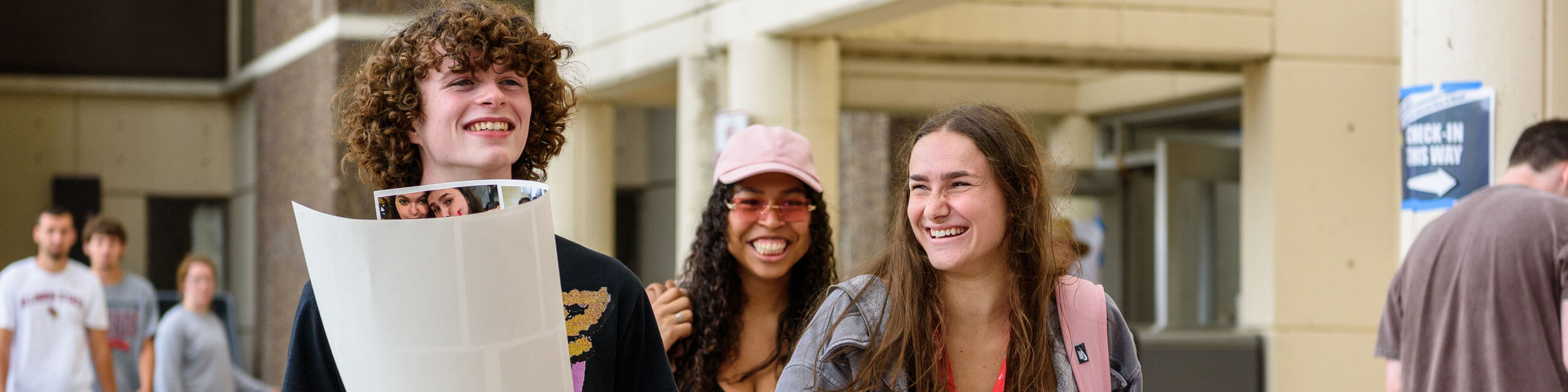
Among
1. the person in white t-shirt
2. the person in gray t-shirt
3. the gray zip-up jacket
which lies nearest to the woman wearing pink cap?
the gray zip-up jacket

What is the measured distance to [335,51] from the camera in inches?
466

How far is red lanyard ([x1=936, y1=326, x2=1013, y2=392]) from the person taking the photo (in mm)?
2326

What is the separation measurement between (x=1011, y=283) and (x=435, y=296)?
3.98 ft

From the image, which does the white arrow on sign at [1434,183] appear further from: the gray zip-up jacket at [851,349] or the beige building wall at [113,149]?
the beige building wall at [113,149]

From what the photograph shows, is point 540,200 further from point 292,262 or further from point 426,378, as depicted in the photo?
point 292,262

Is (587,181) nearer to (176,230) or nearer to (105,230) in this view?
(105,230)

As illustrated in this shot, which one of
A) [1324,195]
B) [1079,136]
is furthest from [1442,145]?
[1079,136]

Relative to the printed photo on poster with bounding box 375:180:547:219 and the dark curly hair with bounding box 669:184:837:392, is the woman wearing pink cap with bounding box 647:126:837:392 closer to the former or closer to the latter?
the dark curly hair with bounding box 669:184:837:392

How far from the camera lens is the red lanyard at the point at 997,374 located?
233 centimetres

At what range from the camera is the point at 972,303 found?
241 cm

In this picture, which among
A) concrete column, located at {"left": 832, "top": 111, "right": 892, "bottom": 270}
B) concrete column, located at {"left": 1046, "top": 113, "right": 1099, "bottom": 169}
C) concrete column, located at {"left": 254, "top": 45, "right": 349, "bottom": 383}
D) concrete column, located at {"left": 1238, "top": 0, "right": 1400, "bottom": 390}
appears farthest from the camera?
concrete column, located at {"left": 1046, "top": 113, "right": 1099, "bottom": 169}

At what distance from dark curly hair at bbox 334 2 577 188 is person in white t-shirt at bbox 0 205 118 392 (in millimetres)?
6271

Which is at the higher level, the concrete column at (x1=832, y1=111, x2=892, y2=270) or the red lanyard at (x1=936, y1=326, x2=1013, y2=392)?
the concrete column at (x1=832, y1=111, x2=892, y2=270)

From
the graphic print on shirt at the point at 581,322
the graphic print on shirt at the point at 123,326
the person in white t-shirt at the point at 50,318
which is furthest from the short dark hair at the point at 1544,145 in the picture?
the graphic print on shirt at the point at 123,326
